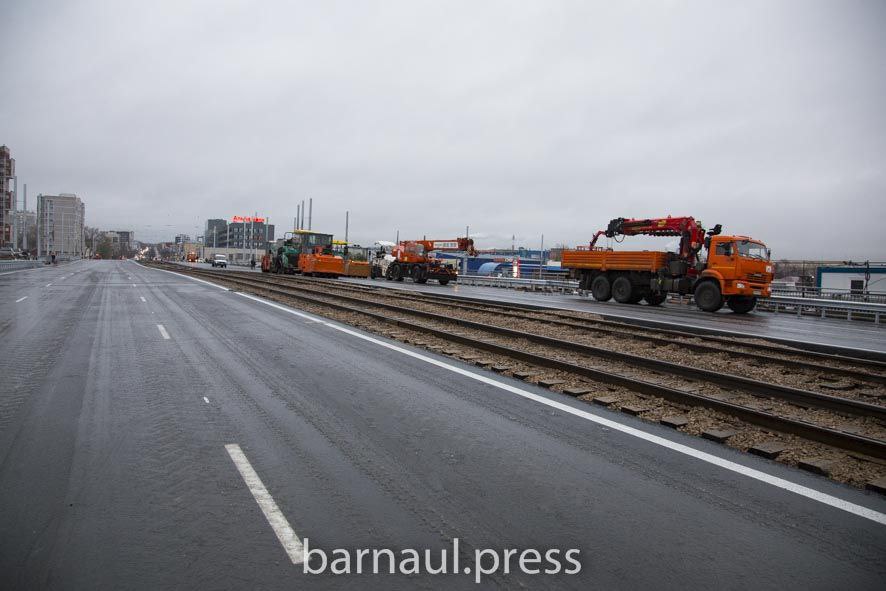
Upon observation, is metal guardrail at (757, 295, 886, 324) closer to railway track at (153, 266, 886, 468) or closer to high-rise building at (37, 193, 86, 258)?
railway track at (153, 266, 886, 468)

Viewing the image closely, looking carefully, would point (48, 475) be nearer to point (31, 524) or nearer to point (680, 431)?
point (31, 524)

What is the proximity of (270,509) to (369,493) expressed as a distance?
0.63m

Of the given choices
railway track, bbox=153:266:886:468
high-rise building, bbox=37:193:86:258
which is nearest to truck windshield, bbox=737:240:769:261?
railway track, bbox=153:266:886:468

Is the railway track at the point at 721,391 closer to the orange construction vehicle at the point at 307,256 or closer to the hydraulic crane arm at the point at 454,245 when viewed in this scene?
the hydraulic crane arm at the point at 454,245

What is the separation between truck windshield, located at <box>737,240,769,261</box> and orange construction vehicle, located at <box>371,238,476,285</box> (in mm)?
18044

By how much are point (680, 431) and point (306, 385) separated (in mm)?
4178

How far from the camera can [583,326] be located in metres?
14.0

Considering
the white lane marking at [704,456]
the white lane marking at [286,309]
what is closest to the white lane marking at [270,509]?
the white lane marking at [704,456]

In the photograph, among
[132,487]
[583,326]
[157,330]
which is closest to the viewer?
[132,487]

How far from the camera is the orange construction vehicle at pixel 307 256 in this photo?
140 feet

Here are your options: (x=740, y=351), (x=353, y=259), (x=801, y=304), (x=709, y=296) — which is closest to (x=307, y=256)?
(x=353, y=259)

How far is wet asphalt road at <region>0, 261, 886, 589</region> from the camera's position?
2922mm

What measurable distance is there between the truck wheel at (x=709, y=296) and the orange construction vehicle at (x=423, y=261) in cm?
1685

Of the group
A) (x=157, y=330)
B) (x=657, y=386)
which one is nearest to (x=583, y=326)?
(x=657, y=386)
